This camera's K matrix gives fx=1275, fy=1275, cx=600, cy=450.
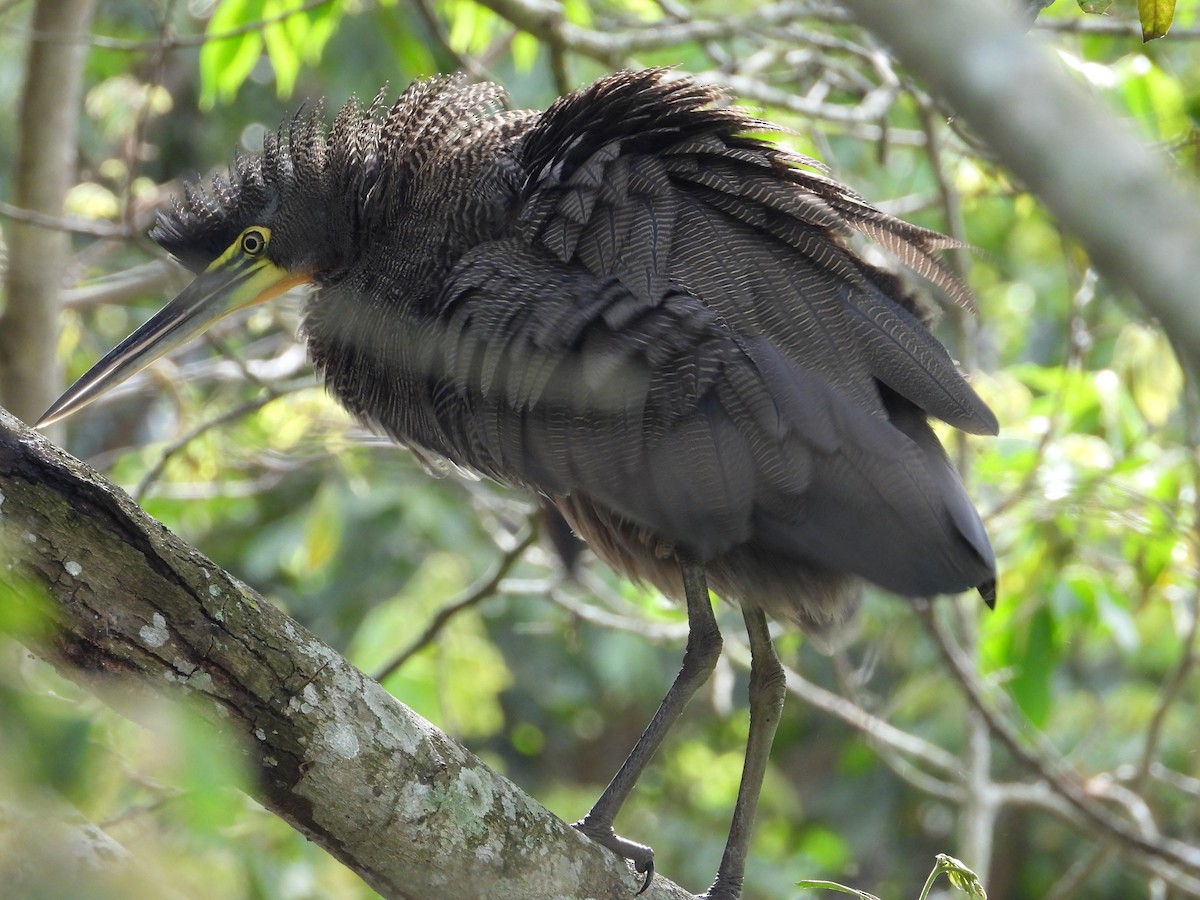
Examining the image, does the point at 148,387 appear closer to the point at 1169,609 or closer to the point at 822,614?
the point at 822,614

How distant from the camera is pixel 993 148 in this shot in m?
1.08

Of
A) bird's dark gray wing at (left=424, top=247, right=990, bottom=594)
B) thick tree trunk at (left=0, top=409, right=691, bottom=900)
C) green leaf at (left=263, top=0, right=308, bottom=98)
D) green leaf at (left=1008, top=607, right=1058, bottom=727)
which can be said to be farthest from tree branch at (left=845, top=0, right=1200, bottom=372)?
green leaf at (left=263, top=0, right=308, bottom=98)

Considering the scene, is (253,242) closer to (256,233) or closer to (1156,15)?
→ (256,233)

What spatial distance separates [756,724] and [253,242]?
78.3 inches

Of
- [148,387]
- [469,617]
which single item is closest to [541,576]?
[469,617]

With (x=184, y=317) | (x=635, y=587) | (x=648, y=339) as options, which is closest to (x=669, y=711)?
(x=635, y=587)

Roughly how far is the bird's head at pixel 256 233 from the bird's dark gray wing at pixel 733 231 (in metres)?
0.70

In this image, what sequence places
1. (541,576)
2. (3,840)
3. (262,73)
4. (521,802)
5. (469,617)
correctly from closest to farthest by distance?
(3,840) → (521,802) → (469,617) → (541,576) → (262,73)

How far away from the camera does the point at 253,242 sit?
371 cm

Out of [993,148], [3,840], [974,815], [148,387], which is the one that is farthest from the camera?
[148,387]

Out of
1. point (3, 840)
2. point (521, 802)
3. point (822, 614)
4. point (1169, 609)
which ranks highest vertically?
point (3, 840)

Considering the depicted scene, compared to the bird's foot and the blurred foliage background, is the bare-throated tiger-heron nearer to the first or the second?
the bird's foot

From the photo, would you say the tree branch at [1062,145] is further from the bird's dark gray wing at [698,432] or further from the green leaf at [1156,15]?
the bird's dark gray wing at [698,432]

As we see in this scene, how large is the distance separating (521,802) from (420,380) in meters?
1.23
